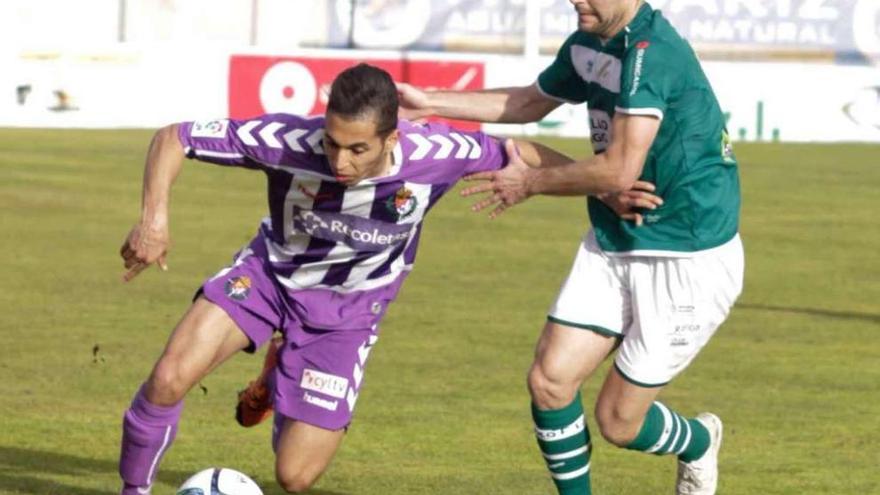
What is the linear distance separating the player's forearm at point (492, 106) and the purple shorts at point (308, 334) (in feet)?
3.00

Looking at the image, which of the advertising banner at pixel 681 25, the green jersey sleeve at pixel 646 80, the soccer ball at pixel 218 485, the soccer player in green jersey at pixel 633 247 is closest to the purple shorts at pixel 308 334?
the soccer ball at pixel 218 485

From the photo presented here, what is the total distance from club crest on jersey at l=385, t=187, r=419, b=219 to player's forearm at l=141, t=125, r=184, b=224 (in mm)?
761

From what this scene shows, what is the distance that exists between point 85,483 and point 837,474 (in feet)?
10.3

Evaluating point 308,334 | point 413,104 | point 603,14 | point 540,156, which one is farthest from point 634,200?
point 308,334

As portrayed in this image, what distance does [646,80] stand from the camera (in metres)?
7.09

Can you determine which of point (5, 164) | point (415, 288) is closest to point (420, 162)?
point (415, 288)

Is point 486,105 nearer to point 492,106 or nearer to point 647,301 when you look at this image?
point 492,106

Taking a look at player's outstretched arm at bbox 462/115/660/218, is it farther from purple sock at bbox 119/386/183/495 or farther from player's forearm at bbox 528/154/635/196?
purple sock at bbox 119/386/183/495

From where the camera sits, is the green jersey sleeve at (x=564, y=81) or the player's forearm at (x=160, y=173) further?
the green jersey sleeve at (x=564, y=81)

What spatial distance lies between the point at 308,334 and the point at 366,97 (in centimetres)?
113

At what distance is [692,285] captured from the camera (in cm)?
753

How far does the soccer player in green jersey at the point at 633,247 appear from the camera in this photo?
23.7ft

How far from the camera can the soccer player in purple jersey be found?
7125mm

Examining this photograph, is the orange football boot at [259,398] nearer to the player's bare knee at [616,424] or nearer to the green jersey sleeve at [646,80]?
the player's bare knee at [616,424]
